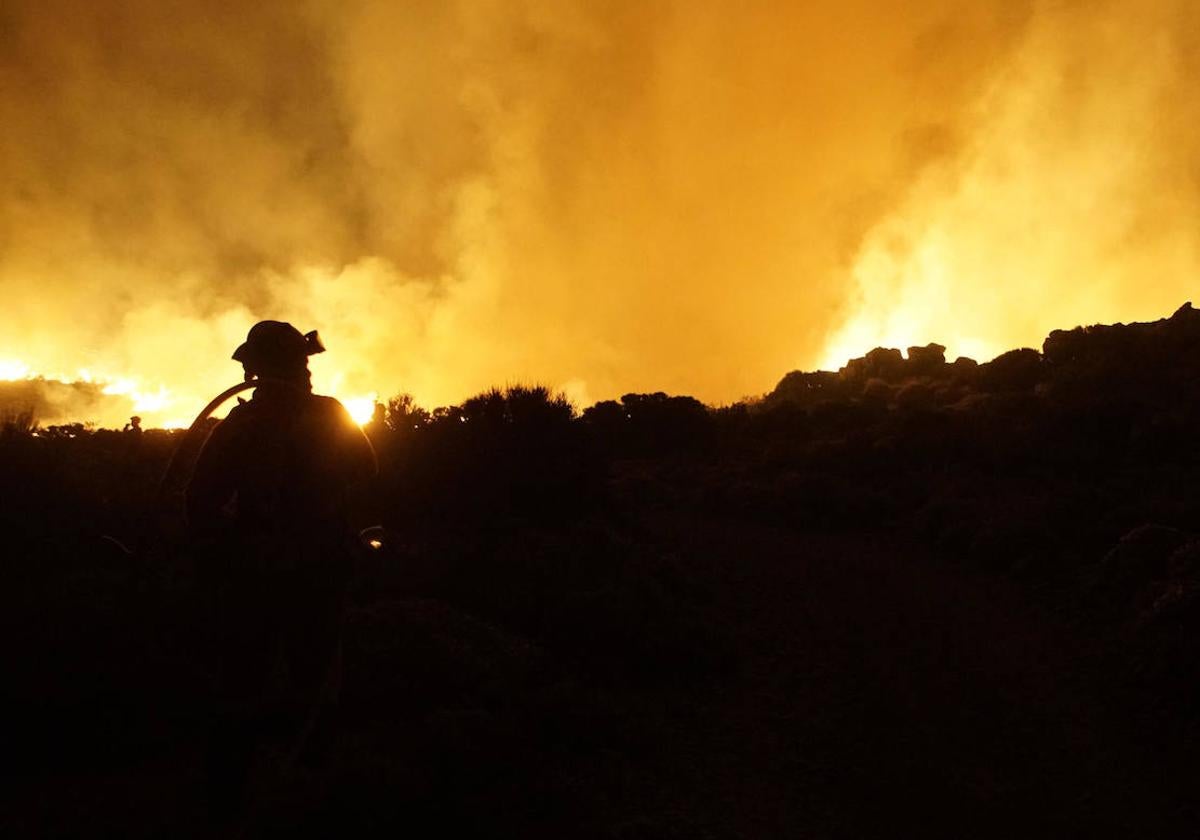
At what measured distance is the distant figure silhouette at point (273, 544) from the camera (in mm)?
3832

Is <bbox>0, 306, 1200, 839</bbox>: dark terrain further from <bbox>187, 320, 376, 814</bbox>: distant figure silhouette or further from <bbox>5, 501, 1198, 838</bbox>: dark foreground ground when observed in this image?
<bbox>187, 320, 376, 814</bbox>: distant figure silhouette

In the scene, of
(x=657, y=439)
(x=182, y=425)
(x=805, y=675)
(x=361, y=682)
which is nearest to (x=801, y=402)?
(x=657, y=439)

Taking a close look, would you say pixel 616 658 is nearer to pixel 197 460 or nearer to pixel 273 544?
pixel 273 544

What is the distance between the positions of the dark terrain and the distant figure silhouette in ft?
0.68

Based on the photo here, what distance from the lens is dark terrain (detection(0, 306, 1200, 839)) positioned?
525cm

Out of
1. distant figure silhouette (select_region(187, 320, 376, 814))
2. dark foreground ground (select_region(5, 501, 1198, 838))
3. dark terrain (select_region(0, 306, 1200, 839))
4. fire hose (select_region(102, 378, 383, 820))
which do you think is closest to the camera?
distant figure silhouette (select_region(187, 320, 376, 814))

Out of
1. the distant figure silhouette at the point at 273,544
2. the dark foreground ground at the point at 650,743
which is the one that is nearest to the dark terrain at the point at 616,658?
the dark foreground ground at the point at 650,743

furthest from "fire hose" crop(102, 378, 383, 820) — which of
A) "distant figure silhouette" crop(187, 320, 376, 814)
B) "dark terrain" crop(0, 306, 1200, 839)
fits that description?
"dark terrain" crop(0, 306, 1200, 839)

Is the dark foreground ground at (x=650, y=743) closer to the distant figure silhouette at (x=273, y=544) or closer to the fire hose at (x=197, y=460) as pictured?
the fire hose at (x=197, y=460)

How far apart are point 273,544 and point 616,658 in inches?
A: 194

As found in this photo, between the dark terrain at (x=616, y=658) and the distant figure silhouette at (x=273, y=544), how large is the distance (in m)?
0.21

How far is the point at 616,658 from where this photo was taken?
8133mm

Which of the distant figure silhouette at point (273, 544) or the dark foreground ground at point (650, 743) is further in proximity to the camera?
the dark foreground ground at point (650, 743)

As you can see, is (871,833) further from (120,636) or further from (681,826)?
(120,636)
